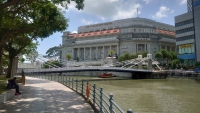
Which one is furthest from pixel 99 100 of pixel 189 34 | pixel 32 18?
pixel 189 34

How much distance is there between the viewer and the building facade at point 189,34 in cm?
6256

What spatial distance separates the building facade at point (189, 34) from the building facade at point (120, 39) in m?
29.4

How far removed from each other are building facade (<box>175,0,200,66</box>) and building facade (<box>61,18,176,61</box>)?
29.4 meters

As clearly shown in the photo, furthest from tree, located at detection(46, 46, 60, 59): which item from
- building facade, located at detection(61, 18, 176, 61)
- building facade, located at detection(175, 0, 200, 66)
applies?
building facade, located at detection(175, 0, 200, 66)

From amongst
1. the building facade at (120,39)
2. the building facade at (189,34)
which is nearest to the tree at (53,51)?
the building facade at (120,39)

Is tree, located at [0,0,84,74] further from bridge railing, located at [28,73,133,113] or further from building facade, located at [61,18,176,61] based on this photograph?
building facade, located at [61,18,176,61]

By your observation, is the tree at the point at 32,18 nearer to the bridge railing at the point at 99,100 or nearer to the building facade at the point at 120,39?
the bridge railing at the point at 99,100

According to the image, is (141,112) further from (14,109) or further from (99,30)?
(99,30)

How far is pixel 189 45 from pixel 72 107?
209 ft

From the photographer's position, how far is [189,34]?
66.2 m

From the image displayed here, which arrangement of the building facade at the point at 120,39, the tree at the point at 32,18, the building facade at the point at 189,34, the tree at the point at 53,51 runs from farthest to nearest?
the tree at the point at 53,51 → the building facade at the point at 120,39 → the building facade at the point at 189,34 → the tree at the point at 32,18

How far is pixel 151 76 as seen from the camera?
58656 mm

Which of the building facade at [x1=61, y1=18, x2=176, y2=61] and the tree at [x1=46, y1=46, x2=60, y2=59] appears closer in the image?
the building facade at [x1=61, y1=18, x2=176, y2=61]

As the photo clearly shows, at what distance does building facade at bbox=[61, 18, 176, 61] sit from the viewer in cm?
10186
